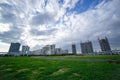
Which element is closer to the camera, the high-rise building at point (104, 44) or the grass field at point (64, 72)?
the grass field at point (64, 72)

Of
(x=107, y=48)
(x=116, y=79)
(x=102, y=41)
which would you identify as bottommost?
(x=116, y=79)

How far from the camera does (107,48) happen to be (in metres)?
191

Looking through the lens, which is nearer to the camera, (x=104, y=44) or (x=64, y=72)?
(x=64, y=72)

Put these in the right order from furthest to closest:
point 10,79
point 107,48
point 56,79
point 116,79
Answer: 1. point 107,48
2. point 10,79
3. point 56,79
4. point 116,79

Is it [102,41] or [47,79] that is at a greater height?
[102,41]

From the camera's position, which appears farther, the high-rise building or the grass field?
the high-rise building

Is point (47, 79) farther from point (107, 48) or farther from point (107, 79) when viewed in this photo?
point (107, 48)

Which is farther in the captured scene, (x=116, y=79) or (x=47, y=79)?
(x=47, y=79)

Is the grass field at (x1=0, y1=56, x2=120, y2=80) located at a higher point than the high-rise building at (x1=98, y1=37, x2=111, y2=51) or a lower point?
lower

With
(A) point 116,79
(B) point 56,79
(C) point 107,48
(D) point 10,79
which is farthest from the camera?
(C) point 107,48

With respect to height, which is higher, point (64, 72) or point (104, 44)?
point (104, 44)

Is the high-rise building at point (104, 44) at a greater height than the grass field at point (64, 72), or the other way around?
the high-rise building at point (104, 44)

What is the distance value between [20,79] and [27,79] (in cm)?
72

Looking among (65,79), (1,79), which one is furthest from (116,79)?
(1,79)
